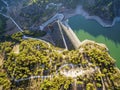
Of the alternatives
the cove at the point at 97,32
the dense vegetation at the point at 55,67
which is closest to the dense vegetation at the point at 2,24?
the dense vegetation at the point at 55,67

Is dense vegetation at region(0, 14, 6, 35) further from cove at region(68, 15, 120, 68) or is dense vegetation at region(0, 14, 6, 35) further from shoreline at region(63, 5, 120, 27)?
cove at region(68, 15, 120, 68)

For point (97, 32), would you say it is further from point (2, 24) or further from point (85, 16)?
point (2, 24)

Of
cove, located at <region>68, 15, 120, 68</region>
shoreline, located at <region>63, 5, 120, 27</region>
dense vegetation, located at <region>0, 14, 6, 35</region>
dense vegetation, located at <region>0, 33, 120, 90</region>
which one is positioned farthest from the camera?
dense vegetation, located at <region>0, 14, 6, 35</region>

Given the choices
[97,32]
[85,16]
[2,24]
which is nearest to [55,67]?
[97,32]

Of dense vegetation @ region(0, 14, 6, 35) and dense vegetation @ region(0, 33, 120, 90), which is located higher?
dense vegetation @ region(0, 14, 6, 35)

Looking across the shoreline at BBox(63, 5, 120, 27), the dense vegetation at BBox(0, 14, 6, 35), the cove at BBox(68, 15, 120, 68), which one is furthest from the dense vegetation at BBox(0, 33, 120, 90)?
the dense vegetation at BBox(0, 14, 6, 35)

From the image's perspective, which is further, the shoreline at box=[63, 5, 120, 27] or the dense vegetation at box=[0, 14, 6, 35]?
the dense vegetation at box=[0, 14, 6, 35]

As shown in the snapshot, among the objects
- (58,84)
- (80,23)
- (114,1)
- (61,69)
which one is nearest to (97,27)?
(80,23)

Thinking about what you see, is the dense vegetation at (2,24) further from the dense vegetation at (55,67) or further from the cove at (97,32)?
the cove at (97,32)
